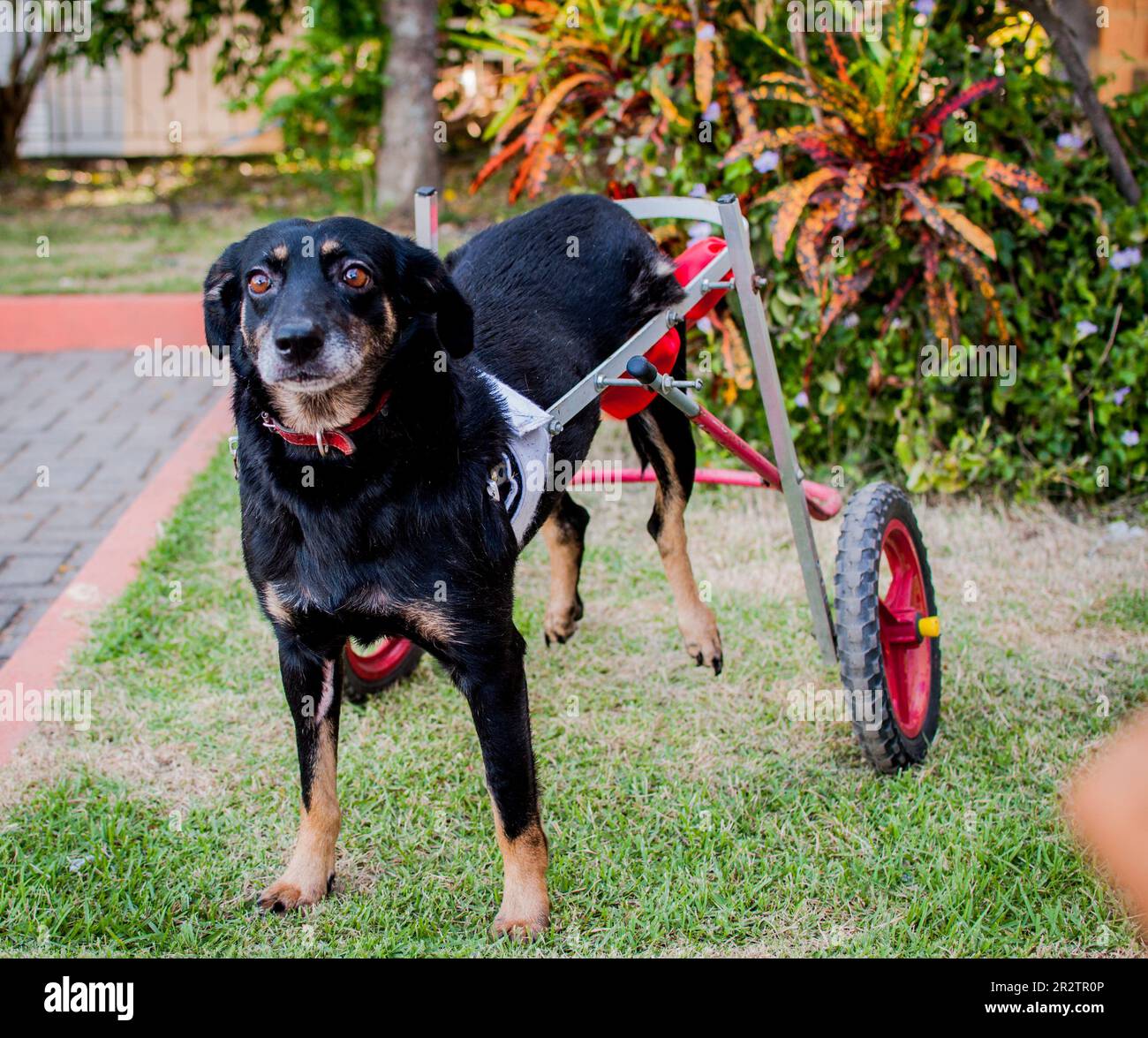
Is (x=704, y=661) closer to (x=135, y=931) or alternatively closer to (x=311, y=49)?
(x=135, y=931)

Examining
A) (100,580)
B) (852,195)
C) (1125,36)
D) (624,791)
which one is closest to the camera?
(624,791)

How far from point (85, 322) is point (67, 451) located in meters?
1.80

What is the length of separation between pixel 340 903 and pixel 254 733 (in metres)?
0.85

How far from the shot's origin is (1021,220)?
4.81 metres

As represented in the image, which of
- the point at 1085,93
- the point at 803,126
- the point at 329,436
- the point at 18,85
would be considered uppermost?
the point at 1085,93

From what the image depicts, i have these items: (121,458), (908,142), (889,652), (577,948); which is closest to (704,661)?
(889,652)

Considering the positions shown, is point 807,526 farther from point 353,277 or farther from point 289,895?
point 289,895

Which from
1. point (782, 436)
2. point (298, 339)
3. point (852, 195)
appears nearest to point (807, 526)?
point (782, 436)

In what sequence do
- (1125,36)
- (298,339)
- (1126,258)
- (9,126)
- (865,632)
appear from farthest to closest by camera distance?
(9,126) → (1125,36) → (1126,258) → (865,632) → (298,339)

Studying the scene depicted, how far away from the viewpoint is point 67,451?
5527mm

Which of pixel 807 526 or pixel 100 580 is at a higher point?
pixel 807 526

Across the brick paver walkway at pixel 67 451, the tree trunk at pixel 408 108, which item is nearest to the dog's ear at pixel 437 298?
the brick paver walkway at pixel 67 451

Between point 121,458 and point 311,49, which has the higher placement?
point 311,49

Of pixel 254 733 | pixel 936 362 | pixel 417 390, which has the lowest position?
pixel 254 733
